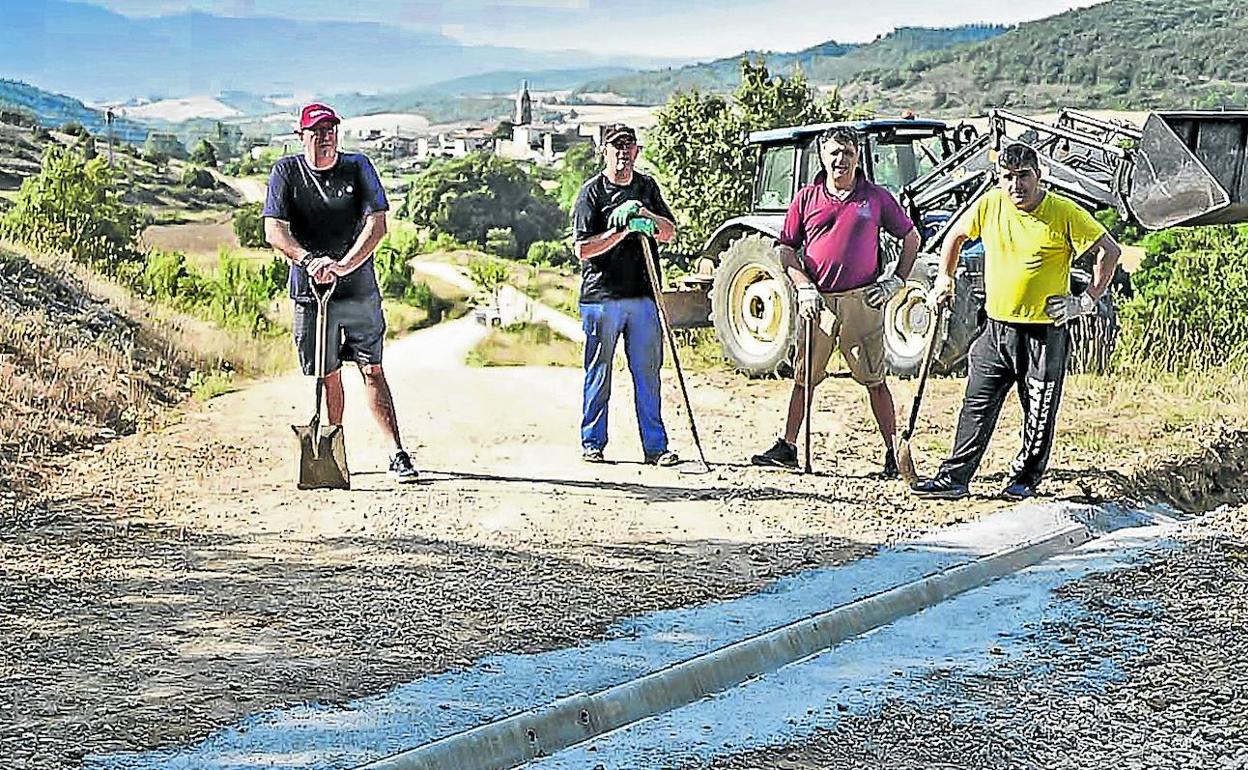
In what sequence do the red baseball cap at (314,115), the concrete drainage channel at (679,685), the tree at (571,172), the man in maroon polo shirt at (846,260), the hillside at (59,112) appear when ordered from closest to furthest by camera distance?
the concrete drainage channel at (679,685)
the red baseball cap at (314,115)
the man in maroon polo shirt at (846,260)
the hillside at (59,112)
the tree at (571,172)

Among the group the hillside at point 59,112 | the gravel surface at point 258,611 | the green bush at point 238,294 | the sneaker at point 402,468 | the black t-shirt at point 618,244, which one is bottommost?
the gravel surface at point 258,611

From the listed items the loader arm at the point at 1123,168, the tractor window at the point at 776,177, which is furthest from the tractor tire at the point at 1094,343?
the tractor window at the point at 776,177

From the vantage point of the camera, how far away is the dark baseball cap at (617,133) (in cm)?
812

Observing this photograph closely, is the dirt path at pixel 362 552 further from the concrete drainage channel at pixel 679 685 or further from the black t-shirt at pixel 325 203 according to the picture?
the black t-shirt at pixel 325 203

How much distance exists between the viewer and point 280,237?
7668 mm

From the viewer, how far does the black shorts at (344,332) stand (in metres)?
7.82

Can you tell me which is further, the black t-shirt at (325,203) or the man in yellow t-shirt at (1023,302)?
the black t-shirt at (325,203)

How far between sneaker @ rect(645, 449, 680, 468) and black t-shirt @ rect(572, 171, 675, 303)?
893 millimetres

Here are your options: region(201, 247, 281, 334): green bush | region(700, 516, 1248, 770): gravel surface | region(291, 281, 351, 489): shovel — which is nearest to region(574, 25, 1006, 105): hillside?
region(201, 247, 281, 334): green bush

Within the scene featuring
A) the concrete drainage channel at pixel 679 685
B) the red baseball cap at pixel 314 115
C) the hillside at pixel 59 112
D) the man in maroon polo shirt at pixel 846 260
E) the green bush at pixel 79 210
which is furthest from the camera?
the hillside at pixel 59 112

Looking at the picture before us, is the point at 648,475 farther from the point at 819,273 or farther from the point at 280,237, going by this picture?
the point at 280,237

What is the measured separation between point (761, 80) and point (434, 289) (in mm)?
8344

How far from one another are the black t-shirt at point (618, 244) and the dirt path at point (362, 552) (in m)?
0.99

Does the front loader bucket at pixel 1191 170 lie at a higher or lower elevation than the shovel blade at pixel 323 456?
higher
